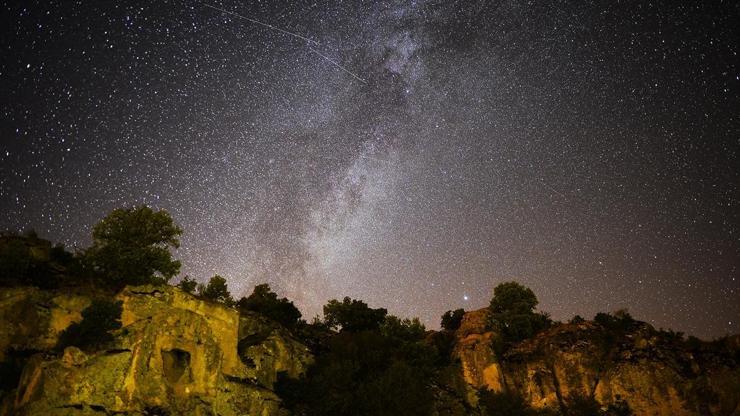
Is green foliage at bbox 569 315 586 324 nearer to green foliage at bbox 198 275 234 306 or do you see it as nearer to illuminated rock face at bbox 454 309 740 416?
illuminated rock face at bbox 454 309 740 416

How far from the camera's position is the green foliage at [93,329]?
20922mm

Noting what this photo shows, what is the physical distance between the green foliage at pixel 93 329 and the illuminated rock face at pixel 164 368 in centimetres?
61

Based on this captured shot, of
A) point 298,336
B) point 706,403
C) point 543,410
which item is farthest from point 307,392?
point 706,403

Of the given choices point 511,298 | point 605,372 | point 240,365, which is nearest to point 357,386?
point 240,365

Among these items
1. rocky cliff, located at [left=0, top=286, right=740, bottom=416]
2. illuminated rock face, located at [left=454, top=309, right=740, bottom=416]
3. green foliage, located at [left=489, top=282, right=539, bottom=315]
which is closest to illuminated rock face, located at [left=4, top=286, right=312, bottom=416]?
rocky cliff, located at [left=0, top=286, right=740, bottom=416]

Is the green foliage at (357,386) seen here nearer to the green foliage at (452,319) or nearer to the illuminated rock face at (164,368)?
the illuminated rock face at (164,368)

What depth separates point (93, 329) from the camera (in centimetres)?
2114

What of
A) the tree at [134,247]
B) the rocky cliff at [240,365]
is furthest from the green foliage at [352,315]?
the tree at [134,247]

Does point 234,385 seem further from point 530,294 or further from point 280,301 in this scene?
point 530,294

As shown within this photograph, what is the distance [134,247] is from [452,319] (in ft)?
121

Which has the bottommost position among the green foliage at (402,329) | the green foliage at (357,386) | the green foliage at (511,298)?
the green foliage at (357,386)

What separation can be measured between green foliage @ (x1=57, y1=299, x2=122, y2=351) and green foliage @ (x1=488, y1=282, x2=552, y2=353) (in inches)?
1312

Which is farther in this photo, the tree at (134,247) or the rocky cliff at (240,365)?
the tree at (134,247)

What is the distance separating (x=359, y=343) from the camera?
35.1 meters
